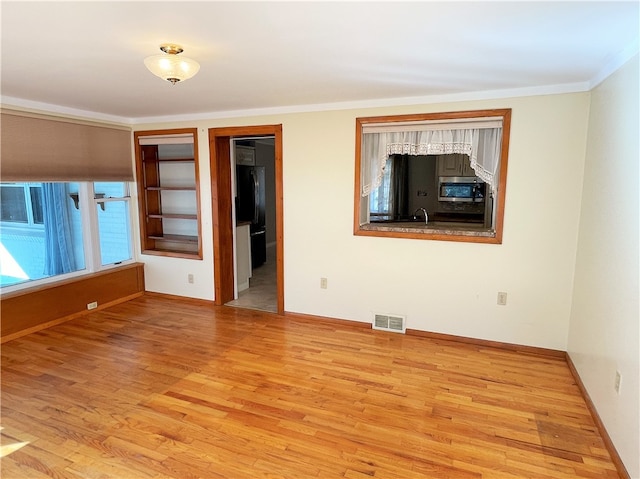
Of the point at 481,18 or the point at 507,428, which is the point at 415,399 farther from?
the point at 481,18

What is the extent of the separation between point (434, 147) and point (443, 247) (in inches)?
37.8

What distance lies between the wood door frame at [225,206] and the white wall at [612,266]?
9.36ft

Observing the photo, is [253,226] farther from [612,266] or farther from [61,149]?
→ [612,266]

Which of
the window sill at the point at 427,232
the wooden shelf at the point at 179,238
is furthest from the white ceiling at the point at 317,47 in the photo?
the wooden shelf at the point at 179,238

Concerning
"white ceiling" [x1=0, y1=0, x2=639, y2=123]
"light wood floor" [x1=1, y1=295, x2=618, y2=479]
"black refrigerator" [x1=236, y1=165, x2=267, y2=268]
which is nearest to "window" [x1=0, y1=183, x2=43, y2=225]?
"white ceiling" [x1=0, y1=0, x2=639, y2=123]

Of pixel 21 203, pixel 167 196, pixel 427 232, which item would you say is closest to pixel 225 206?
pixel 167 196

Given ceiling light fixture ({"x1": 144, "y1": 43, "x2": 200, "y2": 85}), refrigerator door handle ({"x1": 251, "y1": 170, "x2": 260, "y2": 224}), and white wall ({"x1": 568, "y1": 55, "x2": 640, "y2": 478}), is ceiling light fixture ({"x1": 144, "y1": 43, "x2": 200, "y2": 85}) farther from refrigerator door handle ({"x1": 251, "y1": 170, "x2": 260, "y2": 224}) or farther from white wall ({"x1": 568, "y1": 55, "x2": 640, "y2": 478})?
refrigerator door handle ({"x1": 251, "y1": 170, "x2": 260, "y2": 224})

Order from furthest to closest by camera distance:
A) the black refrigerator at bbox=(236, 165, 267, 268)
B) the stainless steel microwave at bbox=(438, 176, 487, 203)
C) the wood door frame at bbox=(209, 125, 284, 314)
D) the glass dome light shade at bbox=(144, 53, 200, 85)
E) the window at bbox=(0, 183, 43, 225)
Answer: the black refrigerator at bbox=(236, 165, 267, 268) < the stainless steel microwave at bbox=(438, 176, 487, 203) < the wood door frame at bbox=(209, 125, 284, 314) < the window at bbox=(0, 183, 43, 225) < the glass dome light shade at bbox=(144, 53, 200, 85)

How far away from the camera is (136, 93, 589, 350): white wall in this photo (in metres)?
3.31

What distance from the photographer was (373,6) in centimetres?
176

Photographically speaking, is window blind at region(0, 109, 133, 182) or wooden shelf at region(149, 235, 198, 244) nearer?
window blind at region(0, 109, 133, 182)

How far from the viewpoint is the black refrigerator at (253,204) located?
6332 mm

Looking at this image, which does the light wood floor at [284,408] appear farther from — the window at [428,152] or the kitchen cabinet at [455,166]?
the kitchen cabinet at [455,166]

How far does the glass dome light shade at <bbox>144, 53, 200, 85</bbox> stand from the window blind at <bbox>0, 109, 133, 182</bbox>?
2.37m
